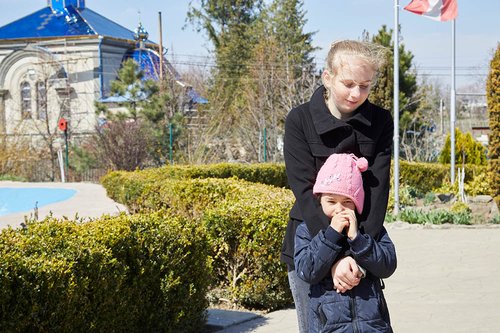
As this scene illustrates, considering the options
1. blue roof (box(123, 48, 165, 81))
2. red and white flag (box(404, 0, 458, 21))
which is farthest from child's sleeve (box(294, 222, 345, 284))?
blue roof (box(123, 48, 165, 81))

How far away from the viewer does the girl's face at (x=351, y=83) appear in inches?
119

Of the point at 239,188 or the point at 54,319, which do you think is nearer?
the point at 54,319

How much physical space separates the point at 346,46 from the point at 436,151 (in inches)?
1057

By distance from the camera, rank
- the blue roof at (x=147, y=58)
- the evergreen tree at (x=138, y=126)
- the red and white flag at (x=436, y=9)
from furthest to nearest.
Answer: the blue roof at (x=147, y=58) < the evergreen tree at (x=138, y=126) < the red and white flag at (x=436, y=9)

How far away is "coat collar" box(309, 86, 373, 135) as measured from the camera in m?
3.10

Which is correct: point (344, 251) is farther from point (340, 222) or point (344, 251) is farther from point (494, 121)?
point (494, 121)

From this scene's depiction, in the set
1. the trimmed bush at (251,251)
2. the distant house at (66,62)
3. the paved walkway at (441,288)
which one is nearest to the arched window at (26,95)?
the distant house at (66,62)

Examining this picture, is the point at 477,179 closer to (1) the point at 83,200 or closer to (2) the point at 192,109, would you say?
(1) the point at 83,200

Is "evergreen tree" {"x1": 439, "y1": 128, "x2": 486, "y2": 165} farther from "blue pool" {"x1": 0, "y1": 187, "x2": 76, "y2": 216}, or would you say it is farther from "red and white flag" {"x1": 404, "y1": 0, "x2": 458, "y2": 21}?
"blue pool" {"x1": 0, "y1": 187, "x2": 76, "y2": 216}

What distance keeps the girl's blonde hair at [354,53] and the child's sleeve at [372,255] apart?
732 millimetres

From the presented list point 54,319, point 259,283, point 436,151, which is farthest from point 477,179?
point 54,319

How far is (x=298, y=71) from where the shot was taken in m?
34.6

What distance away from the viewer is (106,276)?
461 centimetres

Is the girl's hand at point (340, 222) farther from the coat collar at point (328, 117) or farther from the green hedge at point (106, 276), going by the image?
the green hedge at point (106, 276)
